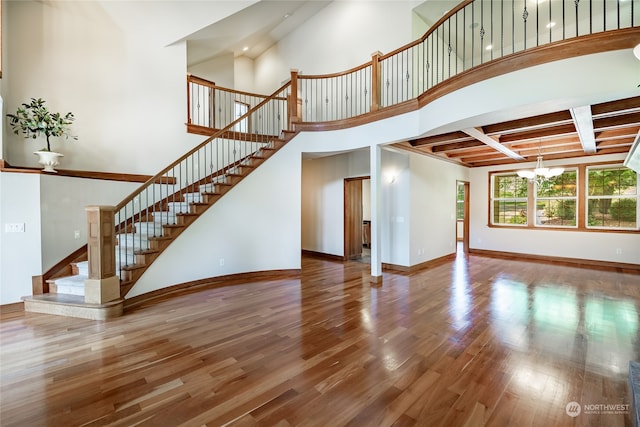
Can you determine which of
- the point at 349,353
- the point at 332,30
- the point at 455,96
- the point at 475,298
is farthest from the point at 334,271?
the point at 332,30

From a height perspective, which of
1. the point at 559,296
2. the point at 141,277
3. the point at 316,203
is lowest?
the point at 559,296

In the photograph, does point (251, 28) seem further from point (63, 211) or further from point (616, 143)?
point (616, 143)

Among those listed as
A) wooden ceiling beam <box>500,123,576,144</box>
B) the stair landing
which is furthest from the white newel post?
wooden ceiling beam <box>500,123,576,144</box>

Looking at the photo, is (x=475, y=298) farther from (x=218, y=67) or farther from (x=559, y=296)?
(x=218, y=67)

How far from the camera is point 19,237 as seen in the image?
371 cm

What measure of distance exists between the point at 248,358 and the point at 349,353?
91 centimetres

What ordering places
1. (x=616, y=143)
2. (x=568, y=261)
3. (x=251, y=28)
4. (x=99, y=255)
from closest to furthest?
(x=99, y=255)
(x=616, y=143)
(x=568, y=261)
(x=251, y=28)

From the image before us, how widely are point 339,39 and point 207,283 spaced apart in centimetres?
670

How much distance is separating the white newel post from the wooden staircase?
5.5 inches

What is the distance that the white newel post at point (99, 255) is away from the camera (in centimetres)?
344

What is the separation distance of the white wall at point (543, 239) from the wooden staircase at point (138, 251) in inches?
230

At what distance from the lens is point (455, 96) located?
359 centimetres

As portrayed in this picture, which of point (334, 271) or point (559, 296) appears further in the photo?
point (334, 271)

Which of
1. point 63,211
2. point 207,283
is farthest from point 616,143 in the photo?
point 63,211
